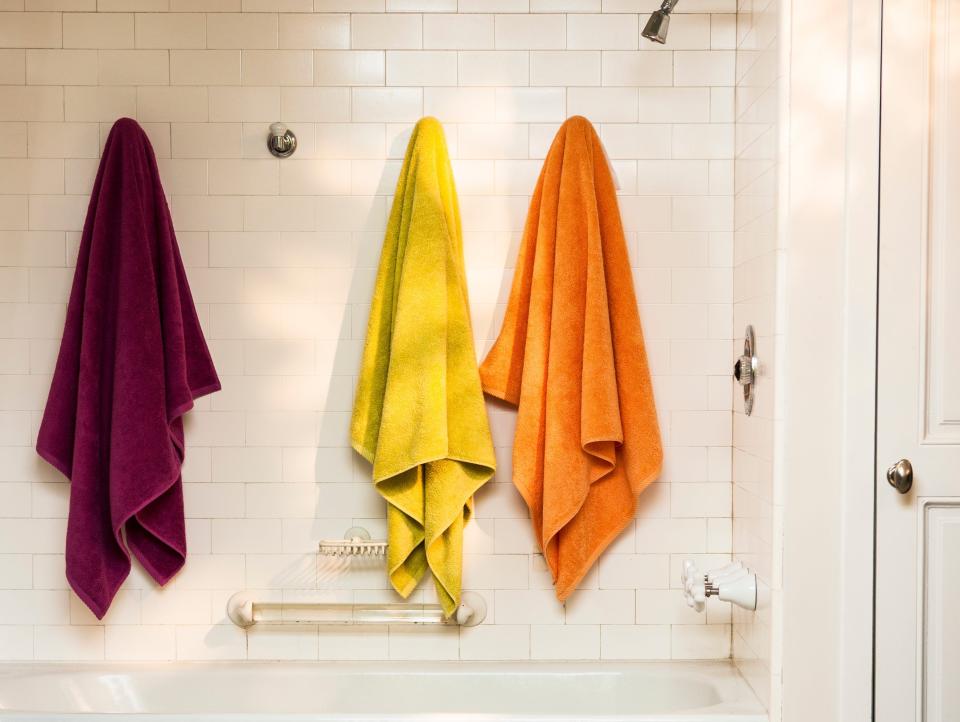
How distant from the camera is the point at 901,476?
4.90 ft

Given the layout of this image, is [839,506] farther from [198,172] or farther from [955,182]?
[198,172]

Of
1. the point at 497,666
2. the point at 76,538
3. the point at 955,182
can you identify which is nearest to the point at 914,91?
the point at 955,182

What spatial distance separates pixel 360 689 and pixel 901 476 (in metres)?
1.23

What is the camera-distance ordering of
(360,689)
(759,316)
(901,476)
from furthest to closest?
(360,689), (759,316), (901,476)

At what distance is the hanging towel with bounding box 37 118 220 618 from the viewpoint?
174 centimetres

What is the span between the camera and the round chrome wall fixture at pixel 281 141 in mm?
1830

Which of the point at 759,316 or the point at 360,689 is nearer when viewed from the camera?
the point at 759,316

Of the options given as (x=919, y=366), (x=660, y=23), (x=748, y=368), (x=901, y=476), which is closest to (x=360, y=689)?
(x=748, y=368)

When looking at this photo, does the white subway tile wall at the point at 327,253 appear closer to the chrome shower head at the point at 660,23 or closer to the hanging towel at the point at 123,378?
the hanging towel at the point at 123,378

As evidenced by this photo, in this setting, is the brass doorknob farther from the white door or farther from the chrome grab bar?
the chrome grab bar

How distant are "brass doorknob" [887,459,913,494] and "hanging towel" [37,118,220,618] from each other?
1413mm

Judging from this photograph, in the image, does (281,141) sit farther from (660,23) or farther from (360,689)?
(360,689)

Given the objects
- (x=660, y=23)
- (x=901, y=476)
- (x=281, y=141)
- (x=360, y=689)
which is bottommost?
(x=360, y=689)

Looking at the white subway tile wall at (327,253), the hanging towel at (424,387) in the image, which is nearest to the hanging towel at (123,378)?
the white subway tile wall at (327,253)
